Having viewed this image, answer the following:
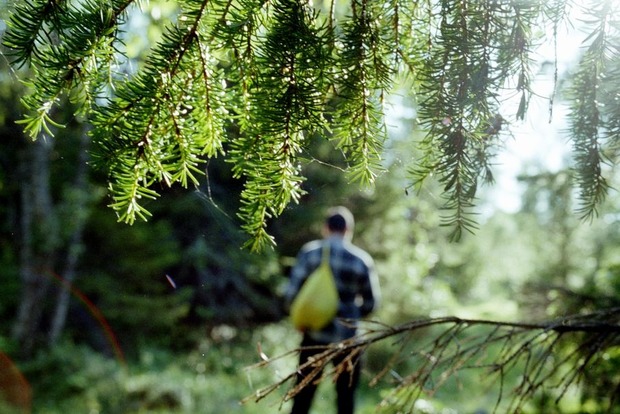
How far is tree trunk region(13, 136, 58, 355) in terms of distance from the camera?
7.30m

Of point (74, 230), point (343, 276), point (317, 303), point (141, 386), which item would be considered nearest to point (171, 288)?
point (74, 230)

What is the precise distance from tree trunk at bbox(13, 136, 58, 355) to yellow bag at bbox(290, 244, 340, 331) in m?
4.48

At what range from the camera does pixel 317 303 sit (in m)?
4.09

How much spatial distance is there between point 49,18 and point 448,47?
0.82 m

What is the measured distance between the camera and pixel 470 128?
1243mm

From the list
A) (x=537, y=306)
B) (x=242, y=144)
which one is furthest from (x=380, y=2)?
(x=537, y=306)

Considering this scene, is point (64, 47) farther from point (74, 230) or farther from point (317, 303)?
point (74, 230)

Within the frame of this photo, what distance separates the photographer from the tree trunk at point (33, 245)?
7297mm

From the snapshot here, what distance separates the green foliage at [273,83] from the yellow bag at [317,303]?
2.85 meters

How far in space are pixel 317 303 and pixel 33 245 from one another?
5.08m

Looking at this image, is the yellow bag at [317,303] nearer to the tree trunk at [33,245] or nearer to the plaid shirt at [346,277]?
the plaid shirt at [346,277]

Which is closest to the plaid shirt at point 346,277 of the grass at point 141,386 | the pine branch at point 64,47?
the grass at point 141,386

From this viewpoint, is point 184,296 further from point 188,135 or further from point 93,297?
point 188,135

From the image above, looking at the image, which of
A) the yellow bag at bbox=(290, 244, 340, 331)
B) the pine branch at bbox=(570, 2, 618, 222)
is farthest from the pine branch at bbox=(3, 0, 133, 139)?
the yellow bag at bbox=(290, 244, 340, 331)
